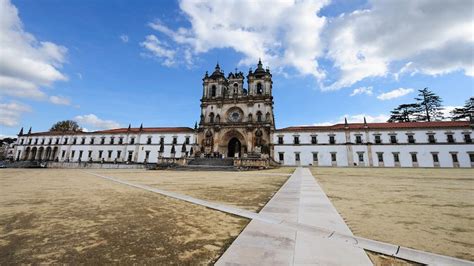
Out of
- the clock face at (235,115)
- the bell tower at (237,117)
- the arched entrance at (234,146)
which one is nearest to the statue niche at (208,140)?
the bell tower at (237,117)

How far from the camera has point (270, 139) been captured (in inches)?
1486

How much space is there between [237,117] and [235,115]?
0.59 metres

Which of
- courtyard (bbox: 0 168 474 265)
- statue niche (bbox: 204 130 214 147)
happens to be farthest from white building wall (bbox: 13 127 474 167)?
courtyard (bbox: 0 168 474 265)

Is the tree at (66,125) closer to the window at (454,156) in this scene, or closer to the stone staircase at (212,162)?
the stone staircase at (212,162)

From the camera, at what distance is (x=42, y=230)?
2.90 m

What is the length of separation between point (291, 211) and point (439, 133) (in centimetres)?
4365

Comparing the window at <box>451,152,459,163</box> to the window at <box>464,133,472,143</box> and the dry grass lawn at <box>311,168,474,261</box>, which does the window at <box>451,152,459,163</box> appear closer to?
the window at <box>464,133,472,143</box>

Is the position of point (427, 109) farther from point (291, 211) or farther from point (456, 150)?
point (291, 211)

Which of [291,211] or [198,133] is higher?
[198,133]

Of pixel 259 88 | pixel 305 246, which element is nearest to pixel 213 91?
pixel 259 88

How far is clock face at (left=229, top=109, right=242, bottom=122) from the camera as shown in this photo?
130ft

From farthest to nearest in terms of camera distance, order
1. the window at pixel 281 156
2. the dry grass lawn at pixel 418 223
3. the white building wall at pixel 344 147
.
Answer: the window at pixel 281 156 < the white building wall at pixel 344 147 < the dry grass lawn at pixel 418 223

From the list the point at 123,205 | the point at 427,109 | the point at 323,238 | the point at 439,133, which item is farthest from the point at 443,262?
the point at 427,109

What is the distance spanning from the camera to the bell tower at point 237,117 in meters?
37.1
